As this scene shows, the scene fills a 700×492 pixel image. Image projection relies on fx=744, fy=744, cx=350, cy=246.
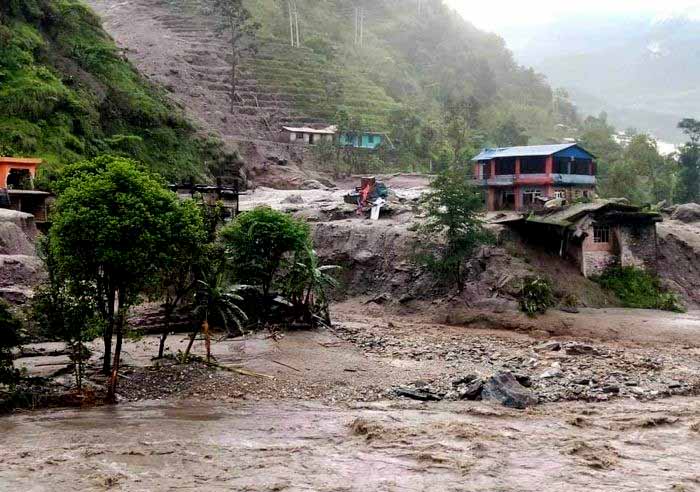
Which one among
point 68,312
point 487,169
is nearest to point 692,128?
point 487,169

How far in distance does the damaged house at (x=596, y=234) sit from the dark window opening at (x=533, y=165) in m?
6.14

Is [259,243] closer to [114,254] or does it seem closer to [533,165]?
[114,254]

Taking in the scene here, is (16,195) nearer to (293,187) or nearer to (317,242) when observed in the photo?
(317,242)

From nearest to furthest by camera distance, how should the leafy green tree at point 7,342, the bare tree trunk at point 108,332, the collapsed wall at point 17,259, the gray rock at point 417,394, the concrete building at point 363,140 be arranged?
the leafy green tree at point 7,342 → the bare tree trunk at point 108,332 → the gray rock at point 417,394 → the collapsed wall at point 17,259 → the concrete building at point 363,140

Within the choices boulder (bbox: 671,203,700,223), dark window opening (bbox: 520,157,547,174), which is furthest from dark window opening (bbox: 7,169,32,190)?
boulder (bbox: 671,203,700,223)

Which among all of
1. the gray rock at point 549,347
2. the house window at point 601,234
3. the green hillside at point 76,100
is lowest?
the gray rock at point 549,347

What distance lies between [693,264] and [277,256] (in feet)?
79.2

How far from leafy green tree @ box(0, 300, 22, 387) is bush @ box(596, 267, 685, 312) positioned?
2793 centimetres

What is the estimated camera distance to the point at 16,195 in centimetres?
3478

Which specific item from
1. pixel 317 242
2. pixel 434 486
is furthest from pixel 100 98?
pixel 434 486

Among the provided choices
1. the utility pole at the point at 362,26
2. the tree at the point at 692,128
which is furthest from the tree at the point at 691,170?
the utility pole at the point at 362,26

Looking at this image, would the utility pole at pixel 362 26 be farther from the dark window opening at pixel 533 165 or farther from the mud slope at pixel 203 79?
the dark window opening at pixel 533 165

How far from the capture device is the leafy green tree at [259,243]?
93.0ft

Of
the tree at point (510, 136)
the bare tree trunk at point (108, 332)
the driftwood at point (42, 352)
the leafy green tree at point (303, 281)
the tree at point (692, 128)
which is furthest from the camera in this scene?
the tree at point (510, 136)
